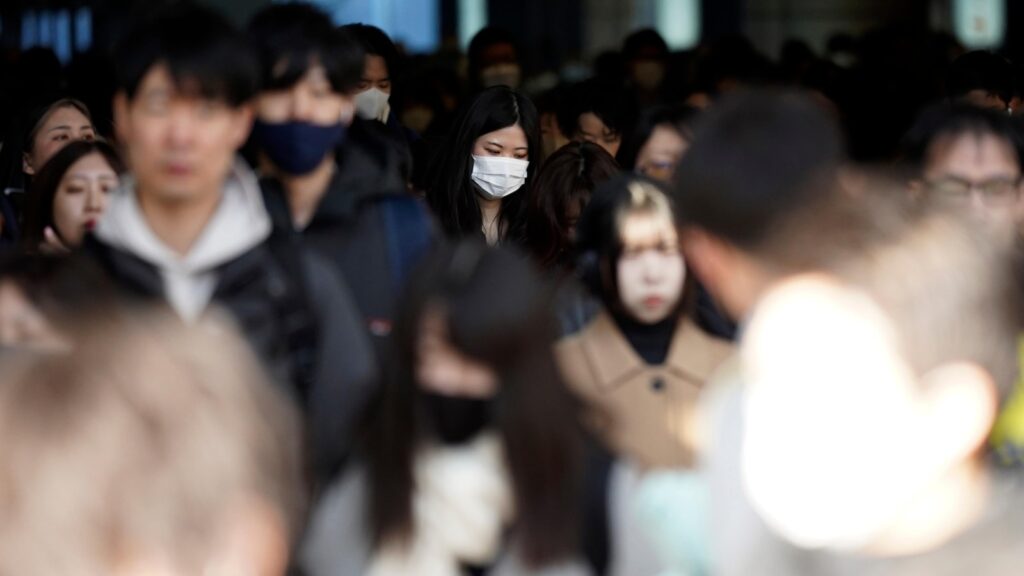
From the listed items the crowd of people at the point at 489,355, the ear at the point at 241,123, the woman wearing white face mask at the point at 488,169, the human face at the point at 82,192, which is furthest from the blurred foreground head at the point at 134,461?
the woman wearing white face mask at the point at 488,169

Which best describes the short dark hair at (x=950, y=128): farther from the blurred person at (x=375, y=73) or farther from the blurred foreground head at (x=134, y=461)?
the blurred person at (x=375, y=73)

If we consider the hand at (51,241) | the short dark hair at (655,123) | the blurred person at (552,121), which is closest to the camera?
the hand at (51,241)

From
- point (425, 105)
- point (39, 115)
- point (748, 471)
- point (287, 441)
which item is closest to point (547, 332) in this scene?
point (287, 441)

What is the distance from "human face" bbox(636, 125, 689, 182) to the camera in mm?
6734

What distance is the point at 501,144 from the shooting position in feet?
22.2

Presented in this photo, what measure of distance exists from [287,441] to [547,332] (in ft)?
1.96

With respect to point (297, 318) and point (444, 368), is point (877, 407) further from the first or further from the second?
point (297, 318)

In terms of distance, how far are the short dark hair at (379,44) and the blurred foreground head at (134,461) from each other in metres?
4.26

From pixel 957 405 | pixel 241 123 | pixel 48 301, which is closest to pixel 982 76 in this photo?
pixel 241 123

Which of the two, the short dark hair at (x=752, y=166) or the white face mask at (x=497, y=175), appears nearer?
the short dark hair at (x=752, y=166)

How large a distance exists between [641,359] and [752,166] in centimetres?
120

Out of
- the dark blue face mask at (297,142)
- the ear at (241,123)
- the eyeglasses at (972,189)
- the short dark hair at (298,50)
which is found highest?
the short dark hair at (298,50)

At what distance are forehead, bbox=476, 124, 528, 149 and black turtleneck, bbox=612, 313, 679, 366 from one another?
6.42ft

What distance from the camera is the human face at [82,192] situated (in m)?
6.00
